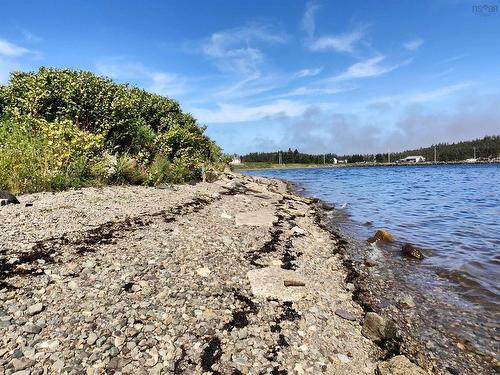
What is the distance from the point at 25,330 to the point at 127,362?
1.48m

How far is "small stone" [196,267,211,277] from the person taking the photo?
23.2 feet

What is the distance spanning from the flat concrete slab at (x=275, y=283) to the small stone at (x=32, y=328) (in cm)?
350

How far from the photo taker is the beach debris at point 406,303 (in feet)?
24.4

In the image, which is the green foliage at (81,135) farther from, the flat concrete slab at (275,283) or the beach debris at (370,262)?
the beach debris at (370,262)

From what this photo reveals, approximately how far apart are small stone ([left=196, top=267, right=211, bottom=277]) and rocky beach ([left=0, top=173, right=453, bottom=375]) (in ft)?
0.11

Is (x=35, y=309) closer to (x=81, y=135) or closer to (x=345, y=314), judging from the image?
(x=345, y=314)

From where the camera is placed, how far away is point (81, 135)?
15.5m

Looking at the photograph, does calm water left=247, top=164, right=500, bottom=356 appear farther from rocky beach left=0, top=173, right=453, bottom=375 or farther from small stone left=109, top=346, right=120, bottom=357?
small stone left=109, top=346, right=120, bottom=357

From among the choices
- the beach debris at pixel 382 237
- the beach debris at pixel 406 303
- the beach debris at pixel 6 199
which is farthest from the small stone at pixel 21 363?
the beach debris at pixel 382 237

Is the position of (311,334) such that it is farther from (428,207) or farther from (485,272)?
(428,207)

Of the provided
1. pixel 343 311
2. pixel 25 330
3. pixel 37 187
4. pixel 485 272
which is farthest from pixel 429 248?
pixel 37 187

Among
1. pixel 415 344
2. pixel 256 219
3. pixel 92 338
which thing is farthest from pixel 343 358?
pixel 256 219

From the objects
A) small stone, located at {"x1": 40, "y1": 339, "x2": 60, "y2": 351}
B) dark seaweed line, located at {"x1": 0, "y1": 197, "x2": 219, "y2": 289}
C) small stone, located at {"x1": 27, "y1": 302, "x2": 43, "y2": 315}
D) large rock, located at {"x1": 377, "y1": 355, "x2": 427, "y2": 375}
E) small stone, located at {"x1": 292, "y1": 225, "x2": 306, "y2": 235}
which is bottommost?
large rock, located at {"x1": 377, "y1": 355, "x2": 427, "y2": 375}

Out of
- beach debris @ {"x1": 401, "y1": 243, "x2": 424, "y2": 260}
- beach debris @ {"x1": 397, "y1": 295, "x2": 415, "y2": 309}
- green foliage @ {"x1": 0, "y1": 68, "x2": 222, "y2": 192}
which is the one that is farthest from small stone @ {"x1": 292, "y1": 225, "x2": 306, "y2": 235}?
green foliage @ {"x1": 0, "y1": 68, "x2": 222, "y2": 192}
